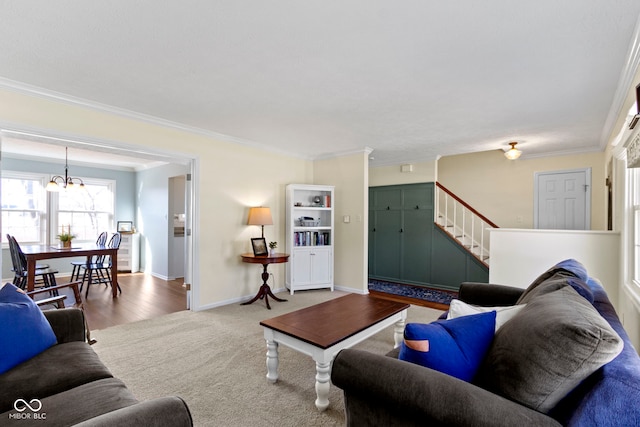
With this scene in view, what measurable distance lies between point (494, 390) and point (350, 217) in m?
4.24

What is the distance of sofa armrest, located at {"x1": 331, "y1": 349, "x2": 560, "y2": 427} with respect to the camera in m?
0.90

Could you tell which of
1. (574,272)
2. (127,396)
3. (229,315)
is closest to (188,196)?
(229,315)

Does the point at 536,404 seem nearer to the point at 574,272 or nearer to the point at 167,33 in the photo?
the point at 574,272

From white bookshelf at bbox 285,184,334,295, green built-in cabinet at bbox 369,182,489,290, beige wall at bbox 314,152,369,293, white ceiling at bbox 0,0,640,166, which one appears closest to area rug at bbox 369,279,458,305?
green built-in cabinet at bbox 369,182,489,290

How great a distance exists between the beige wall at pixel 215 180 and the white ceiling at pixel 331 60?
0.66 feet

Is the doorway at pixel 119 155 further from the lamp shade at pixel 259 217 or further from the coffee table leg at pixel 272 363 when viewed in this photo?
the coffee table leg at pixel 272 363

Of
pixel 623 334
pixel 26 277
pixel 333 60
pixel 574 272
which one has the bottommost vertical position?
pixel 26 277

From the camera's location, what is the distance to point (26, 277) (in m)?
4.10

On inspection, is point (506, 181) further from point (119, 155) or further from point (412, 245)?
point (119, 155)

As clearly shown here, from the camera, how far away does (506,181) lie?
5754 mm

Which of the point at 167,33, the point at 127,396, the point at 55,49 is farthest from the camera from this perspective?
the point at 55,49

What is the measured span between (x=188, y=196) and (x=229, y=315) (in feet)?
5.36

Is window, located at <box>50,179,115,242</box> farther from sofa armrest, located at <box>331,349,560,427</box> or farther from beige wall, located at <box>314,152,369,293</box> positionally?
sofa armrest, located at <box>331,349,560,427</box>

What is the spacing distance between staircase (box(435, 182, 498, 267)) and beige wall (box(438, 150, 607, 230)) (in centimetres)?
44
